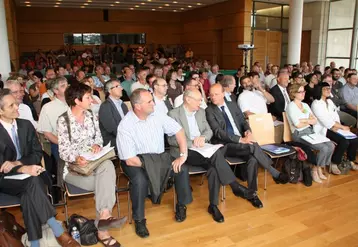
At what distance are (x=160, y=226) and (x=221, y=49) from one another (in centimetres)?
1416

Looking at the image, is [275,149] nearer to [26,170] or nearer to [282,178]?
[282,178]

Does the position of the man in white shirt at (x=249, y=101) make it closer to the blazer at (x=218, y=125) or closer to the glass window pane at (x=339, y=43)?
the blazer at (x=218, y=125)

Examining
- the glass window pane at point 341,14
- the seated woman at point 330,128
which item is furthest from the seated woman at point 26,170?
the glass window pane at point 341,14

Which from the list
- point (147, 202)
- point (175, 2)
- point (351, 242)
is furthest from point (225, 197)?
point (175, 2)

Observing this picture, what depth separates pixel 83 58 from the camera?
613 inches

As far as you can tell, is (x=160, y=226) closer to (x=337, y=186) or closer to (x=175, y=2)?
(x=337, y=186)

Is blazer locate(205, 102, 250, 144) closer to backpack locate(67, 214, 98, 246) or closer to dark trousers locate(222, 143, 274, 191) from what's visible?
dark trousers locate(222, 143, 274, 191)

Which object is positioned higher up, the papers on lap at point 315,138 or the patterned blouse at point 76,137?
the patterned blouse at point 76,137

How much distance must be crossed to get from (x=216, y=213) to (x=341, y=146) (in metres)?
2.27

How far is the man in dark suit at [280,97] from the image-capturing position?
203 inches

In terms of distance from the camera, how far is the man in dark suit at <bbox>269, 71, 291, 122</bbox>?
5.15m

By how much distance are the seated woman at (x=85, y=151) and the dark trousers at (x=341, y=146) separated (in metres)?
3.15

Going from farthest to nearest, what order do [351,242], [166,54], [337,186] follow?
[166,54] < [337,186] < [351,242]

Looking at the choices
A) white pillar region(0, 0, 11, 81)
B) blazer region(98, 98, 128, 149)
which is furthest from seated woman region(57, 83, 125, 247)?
white pillar region(0, 0, 11, 81)
